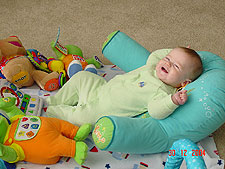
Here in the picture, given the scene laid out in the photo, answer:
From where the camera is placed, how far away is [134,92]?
1.31m

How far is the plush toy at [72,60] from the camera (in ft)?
5.23

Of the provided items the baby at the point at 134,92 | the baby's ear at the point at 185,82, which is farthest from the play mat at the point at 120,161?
the baby's ear at the point at 185,82

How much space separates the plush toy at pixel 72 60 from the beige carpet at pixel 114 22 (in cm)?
23

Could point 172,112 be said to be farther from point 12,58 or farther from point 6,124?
point 12,58

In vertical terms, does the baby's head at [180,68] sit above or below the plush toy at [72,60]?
above

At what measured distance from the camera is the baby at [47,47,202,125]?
1247 millimetres

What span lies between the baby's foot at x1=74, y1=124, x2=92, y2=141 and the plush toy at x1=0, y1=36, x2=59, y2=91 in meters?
0.42

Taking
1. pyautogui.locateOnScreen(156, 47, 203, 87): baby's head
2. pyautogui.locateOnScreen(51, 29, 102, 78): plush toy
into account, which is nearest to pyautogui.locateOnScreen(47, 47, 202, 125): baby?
pyautogui.locateOnScreen(156, 47, 203, 87): baby's head

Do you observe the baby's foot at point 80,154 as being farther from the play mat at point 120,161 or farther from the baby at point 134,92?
the baby at point 134,92

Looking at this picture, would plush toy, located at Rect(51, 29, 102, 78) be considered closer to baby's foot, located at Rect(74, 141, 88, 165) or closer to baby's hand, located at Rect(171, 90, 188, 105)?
baby's foot, located at Rect(74, 141, 88, 165)

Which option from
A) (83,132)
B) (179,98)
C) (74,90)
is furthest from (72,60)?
(179,98)

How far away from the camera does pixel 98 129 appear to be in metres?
1.16

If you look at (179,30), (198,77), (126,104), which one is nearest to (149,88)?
(126,104)

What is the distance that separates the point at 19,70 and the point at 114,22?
3.27 feet
